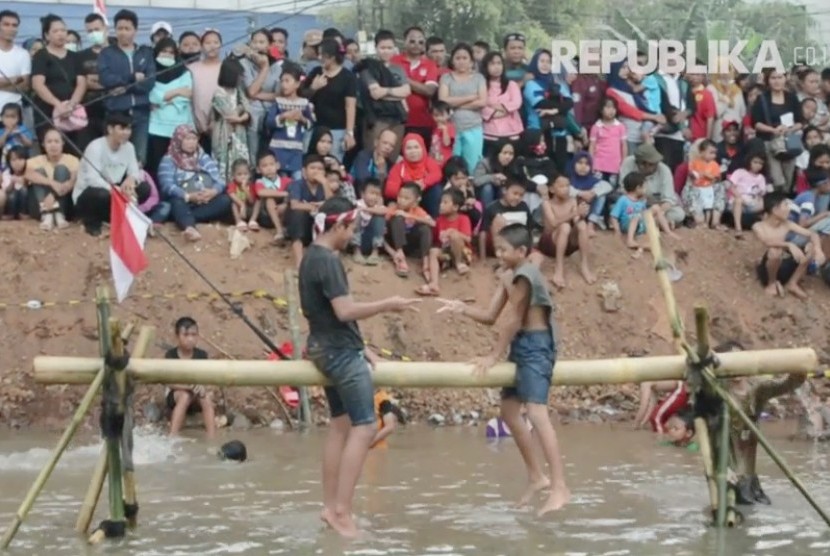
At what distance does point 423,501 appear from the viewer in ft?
38.7

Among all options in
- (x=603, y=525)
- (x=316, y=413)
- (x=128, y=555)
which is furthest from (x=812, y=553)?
(x=316, y=413)

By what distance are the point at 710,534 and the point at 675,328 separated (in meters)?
1.36

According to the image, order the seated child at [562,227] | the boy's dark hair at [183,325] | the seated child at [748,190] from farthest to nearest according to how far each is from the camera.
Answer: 1. the seated child at [748,190]
2. the seated child at [562,227]
3. the boy's dark hair at [183,325]

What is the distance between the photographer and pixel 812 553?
9930 mm

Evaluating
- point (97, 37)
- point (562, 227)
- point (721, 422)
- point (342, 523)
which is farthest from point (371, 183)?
point (721, 422)

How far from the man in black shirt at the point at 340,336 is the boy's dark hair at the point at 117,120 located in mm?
7126

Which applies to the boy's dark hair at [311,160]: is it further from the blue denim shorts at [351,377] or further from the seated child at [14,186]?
the blue denim shorts at [351,377]

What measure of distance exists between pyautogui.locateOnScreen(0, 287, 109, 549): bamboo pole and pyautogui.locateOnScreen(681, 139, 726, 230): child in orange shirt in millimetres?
10773

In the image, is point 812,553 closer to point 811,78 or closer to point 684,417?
point 684,417

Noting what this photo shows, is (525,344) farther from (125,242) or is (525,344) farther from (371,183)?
(371,183)

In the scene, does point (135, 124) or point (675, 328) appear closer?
point (675, 328)

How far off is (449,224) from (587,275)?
182 cm

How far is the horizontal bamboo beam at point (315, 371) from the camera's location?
396 inches

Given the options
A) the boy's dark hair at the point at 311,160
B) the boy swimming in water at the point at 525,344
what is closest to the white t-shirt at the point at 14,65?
the boy's dark hair at the point at 311,160
